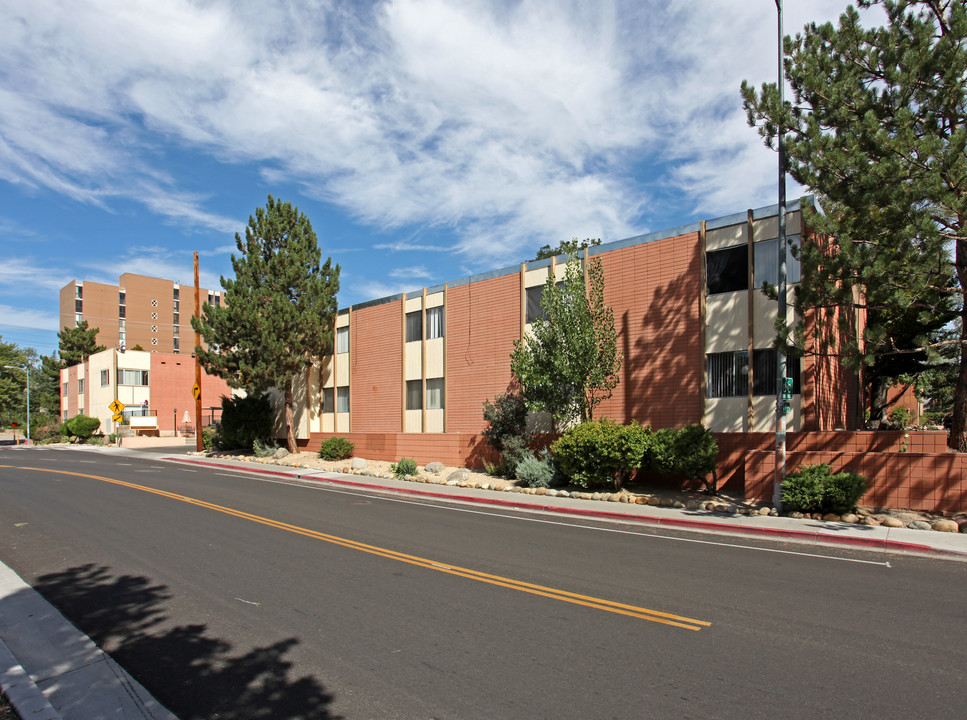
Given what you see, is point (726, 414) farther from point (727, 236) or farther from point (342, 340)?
point (342, 340)

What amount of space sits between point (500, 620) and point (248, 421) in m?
31.4

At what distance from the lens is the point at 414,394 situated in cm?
2781

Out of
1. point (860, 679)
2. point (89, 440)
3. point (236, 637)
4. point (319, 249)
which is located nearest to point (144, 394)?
point (89, 440)

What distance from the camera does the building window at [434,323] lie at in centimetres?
2672

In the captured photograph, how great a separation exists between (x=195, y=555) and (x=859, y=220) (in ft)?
43.4

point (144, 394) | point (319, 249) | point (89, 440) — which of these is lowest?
point (89, 440)

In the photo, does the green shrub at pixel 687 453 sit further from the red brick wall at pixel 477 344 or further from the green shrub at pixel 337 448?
the green shrub at pixel 337 448

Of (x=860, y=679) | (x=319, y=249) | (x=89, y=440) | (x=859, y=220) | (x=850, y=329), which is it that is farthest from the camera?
(x=89, y=440)

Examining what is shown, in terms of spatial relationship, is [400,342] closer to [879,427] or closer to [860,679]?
[879,427]

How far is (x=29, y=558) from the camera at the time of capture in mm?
9453

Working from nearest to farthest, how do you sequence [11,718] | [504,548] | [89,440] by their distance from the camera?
[11,718] < [504,548] < [89,440]

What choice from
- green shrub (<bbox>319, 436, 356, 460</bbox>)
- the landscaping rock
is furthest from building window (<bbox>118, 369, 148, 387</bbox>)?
the landscaping rock

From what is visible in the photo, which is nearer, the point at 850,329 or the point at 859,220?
the point at 859,220

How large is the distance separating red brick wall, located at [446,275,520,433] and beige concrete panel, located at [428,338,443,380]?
1.66ft
